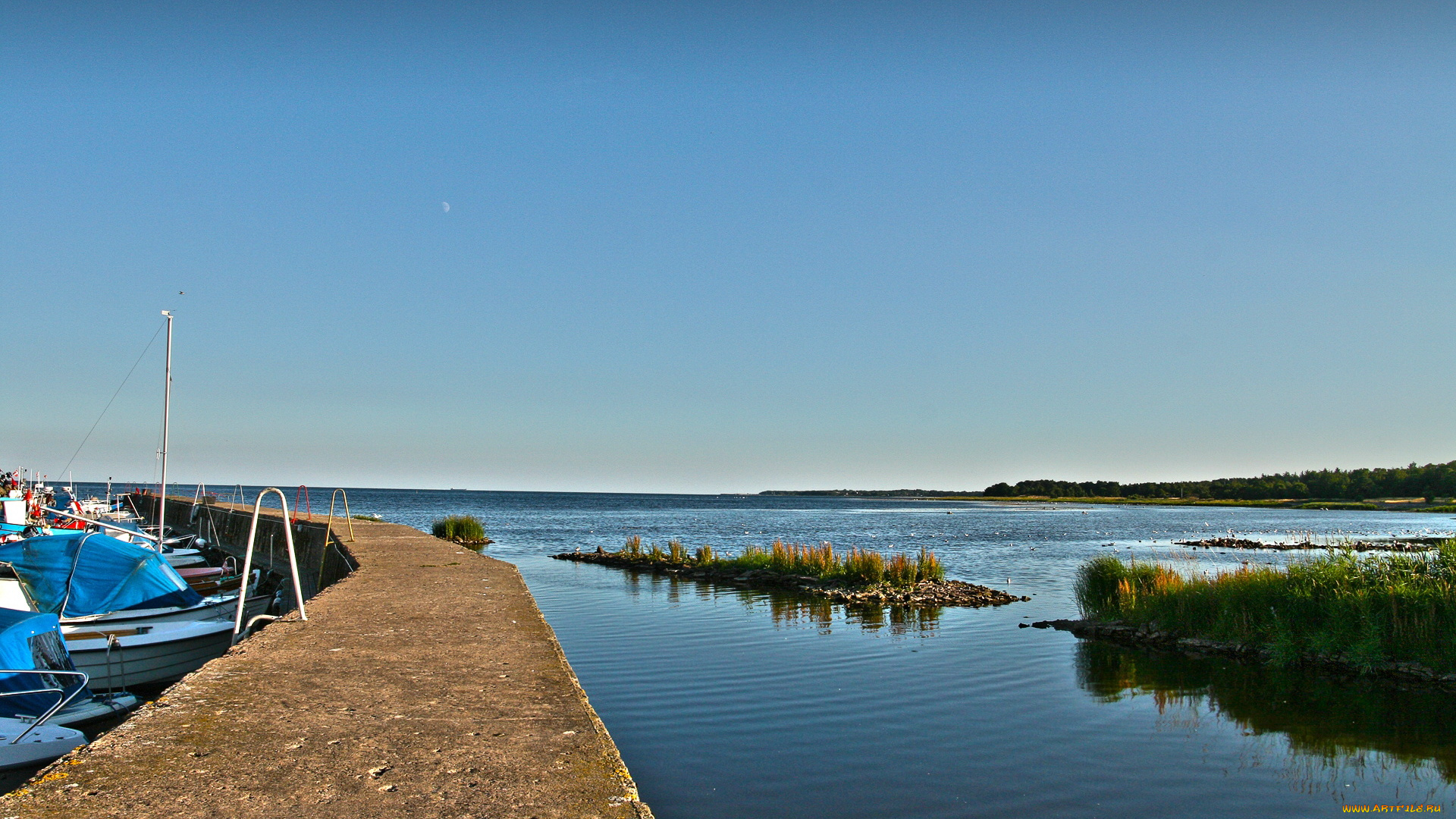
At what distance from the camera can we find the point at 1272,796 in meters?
8.08

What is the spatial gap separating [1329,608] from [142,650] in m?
18.4

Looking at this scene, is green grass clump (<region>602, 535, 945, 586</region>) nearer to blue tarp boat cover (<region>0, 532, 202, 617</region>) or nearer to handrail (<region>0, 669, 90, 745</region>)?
blue tarp boat cover (<region>0, 532, 202, 617</region>)

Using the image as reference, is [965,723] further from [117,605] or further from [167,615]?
[117,605]

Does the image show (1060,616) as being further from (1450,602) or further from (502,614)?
(502,614)

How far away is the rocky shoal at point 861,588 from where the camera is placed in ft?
73.4

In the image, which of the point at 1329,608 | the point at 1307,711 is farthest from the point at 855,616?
the point at 1307,711

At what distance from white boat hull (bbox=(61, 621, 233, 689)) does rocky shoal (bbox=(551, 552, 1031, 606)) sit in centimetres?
1451

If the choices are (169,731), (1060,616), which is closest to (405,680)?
(169,731)

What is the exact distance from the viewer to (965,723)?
10.5m

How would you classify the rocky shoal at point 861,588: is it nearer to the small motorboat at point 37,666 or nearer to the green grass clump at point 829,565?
the green grass clump at point 829,565

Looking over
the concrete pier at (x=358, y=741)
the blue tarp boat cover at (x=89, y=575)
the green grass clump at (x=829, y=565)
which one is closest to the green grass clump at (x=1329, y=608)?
the green grass clump at (x=829, y=565)

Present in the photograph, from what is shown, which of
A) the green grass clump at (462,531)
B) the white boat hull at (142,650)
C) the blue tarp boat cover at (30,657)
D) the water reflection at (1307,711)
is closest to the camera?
the blue tarp boat cover at (30,657)

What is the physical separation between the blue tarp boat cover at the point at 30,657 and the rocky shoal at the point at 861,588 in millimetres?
16773

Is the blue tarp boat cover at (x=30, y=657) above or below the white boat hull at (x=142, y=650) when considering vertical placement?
above
